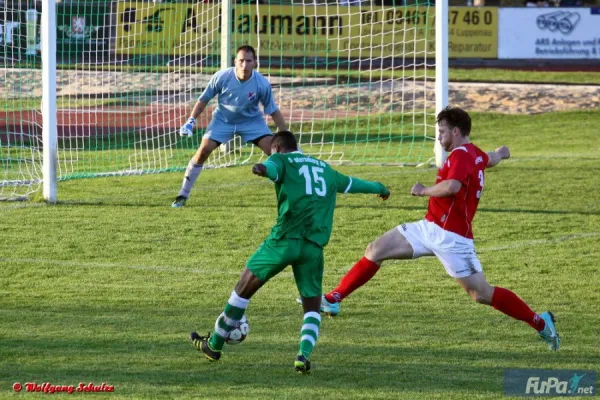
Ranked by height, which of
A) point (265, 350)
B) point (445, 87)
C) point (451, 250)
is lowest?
point (265, 350)

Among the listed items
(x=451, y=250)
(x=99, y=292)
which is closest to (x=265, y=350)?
(x=451, y=250)

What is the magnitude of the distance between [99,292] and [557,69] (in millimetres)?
22523

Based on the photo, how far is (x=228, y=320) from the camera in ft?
23.0

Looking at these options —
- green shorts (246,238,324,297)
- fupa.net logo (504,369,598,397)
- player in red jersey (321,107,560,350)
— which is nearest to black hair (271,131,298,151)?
green shorts (246,238,324,297)

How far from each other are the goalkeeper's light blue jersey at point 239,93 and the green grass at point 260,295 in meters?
1.17

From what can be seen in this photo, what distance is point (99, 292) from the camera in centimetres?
917

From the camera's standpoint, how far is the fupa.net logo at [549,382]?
654 centimetres

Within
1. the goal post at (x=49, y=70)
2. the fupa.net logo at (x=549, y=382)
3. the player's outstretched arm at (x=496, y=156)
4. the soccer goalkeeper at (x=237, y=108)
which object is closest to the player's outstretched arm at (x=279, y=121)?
the soccer goalkeeper at (x=237, y=108)

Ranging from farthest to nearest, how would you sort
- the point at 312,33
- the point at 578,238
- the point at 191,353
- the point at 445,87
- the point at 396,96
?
the point at 312,33 < the point at 396,96 < the point at 445,87 < the point at 578,238 < the point at 191,353

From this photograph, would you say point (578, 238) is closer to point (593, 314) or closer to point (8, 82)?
point (593, 314)

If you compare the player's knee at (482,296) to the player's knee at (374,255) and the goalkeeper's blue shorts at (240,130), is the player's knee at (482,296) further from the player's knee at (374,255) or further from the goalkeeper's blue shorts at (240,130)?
the goalkeeper's blue shorts at (240,130)

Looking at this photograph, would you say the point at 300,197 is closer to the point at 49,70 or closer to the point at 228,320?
the point at 228,320

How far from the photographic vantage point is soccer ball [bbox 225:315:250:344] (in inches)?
283

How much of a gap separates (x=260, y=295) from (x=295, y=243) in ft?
7.83
